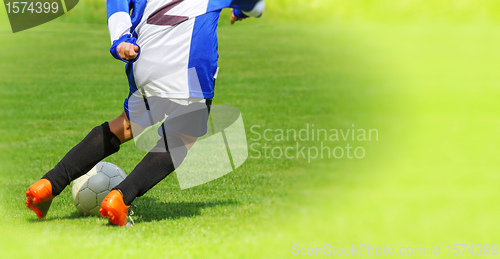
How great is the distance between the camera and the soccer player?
419cm

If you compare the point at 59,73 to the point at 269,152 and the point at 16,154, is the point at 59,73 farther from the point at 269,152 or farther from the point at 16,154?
the point at 269,152

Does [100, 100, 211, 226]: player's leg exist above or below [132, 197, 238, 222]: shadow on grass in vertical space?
above

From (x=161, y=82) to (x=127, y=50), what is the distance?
37cm

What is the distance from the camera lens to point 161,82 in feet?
13.9

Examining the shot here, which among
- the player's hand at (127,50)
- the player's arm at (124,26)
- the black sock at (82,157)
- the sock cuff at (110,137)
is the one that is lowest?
the black sock at (82,157)

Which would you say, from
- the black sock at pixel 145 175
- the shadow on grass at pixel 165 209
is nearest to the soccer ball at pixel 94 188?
the shadow on grass at pixel 165 209

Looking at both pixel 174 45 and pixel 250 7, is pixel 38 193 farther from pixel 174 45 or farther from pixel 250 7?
pixel 250 7

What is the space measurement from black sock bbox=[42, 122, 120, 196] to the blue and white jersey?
0.48 meters

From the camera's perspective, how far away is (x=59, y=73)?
14.6 meters

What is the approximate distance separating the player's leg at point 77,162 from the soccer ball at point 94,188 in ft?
0.96

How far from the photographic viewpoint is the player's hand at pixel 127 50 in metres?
3.96

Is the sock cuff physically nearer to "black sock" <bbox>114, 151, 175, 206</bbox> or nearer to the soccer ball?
"black sock" <bbox>114, 151, 175, 206</bbox>

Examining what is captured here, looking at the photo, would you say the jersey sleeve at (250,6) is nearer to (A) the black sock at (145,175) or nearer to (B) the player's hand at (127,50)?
(B) the player's hand at (127,50)

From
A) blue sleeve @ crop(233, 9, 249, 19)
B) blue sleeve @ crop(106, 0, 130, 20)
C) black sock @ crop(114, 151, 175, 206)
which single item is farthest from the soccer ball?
blue sleeve @ crop(233, 9, 249, 19)
